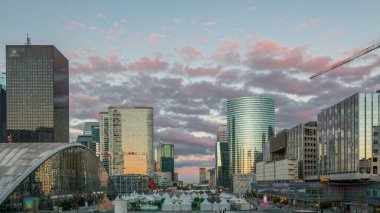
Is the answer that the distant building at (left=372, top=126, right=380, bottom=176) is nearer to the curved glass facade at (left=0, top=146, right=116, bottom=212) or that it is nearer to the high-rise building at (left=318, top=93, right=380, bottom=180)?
the high-rise building at (left=318, top=93, right=380, bottom=180)

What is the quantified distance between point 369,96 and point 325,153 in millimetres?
36434

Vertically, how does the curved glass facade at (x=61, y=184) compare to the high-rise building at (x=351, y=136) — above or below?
below

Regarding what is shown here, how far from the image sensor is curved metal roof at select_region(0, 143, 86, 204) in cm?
11225

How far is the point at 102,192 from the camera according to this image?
7283 inches

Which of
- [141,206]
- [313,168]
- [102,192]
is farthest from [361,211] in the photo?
[102,192]

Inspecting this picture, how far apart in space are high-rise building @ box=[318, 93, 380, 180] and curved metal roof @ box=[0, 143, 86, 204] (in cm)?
7928

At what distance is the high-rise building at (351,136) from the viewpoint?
5241 inches

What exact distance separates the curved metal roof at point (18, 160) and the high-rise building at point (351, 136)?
79.3 meters

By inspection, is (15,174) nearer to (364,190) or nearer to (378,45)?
(364,190)

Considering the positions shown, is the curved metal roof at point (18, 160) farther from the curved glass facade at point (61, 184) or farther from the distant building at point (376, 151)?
the distant building at point (376, 151)

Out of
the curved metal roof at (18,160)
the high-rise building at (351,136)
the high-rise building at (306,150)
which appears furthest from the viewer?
the high-rise building at (306,150)

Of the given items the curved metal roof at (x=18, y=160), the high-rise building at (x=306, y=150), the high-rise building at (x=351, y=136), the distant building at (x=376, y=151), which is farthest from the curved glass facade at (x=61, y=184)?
the high-rise building at (x=306, y=150)

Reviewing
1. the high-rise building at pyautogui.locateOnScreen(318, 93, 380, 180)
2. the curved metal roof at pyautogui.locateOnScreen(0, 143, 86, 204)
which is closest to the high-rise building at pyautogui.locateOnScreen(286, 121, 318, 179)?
the high-rise building at pyautogui.locateOnScreen(318, 93, 380, 180)

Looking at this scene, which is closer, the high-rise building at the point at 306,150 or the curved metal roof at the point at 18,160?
the curved metal roof at the point at 18,160
